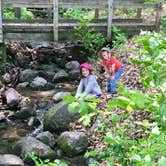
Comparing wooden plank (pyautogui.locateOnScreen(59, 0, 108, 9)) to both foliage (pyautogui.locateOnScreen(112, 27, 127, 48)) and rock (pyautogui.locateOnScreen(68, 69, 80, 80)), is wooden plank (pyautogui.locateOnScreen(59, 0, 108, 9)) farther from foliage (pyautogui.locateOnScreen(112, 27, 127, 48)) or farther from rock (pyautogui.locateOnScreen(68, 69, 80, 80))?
rock (pyautogui.locateOnScreen(68, 69, 80, 80))

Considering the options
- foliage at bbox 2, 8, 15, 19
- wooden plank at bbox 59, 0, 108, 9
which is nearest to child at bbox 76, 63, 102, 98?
wooden plank at bbox 59, 0, 108, 9

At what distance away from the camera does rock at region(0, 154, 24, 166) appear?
6.82 m

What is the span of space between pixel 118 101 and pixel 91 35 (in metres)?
9.59

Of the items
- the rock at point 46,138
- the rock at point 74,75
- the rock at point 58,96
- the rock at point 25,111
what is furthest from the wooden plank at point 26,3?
the rock at point 46,138

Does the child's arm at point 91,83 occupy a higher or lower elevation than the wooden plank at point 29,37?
lower

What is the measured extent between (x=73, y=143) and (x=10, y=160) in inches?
46.3

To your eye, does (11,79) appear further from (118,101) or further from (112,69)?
(118,101)

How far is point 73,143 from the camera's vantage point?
736 cm

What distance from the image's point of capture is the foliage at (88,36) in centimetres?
1125

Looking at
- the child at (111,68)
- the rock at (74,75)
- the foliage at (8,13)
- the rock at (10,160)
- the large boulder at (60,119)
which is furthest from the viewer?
the foliage at (8,13)

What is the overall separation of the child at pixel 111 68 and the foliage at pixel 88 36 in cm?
274

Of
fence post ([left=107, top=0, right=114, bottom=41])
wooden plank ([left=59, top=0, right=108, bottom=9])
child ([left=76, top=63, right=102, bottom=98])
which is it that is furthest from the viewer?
fence post ([left=107, top=0, right=114, bottom=41])

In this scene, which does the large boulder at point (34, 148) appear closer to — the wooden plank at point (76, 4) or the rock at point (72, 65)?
the wooden plank at point (76, 4)

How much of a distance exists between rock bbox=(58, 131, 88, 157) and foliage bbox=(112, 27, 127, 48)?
4160mm
